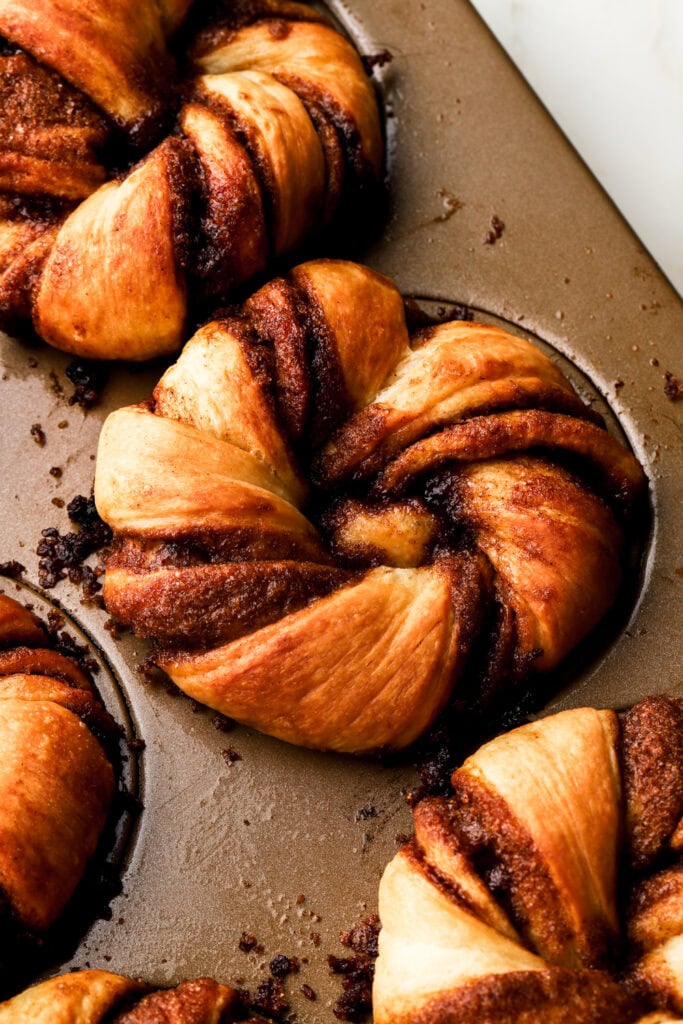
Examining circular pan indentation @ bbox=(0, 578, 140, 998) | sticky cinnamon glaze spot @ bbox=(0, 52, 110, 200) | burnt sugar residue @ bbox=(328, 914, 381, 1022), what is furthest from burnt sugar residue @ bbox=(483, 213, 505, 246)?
burnt sugar residue @ bbox=(328, 914, 381, 1022)

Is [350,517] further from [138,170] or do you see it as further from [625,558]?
[138,170]

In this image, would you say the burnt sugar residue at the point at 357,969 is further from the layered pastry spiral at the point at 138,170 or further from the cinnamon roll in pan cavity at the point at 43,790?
the layered pastry spiral at the point at 138,170

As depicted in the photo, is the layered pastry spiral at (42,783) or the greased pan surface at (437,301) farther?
the greased pan surface at (437,301)

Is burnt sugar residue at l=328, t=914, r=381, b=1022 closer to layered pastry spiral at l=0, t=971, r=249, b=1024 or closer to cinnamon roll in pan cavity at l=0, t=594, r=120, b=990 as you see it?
layered pastry spiral at l=0, t=971, r=249, b=1024

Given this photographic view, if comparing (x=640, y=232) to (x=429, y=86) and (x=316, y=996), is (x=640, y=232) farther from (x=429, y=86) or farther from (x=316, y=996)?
(x=316, y=996)

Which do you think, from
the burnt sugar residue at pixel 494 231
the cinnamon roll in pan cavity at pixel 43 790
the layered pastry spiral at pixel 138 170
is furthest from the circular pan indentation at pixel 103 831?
the burnt sugar residue at pixel 494 231
